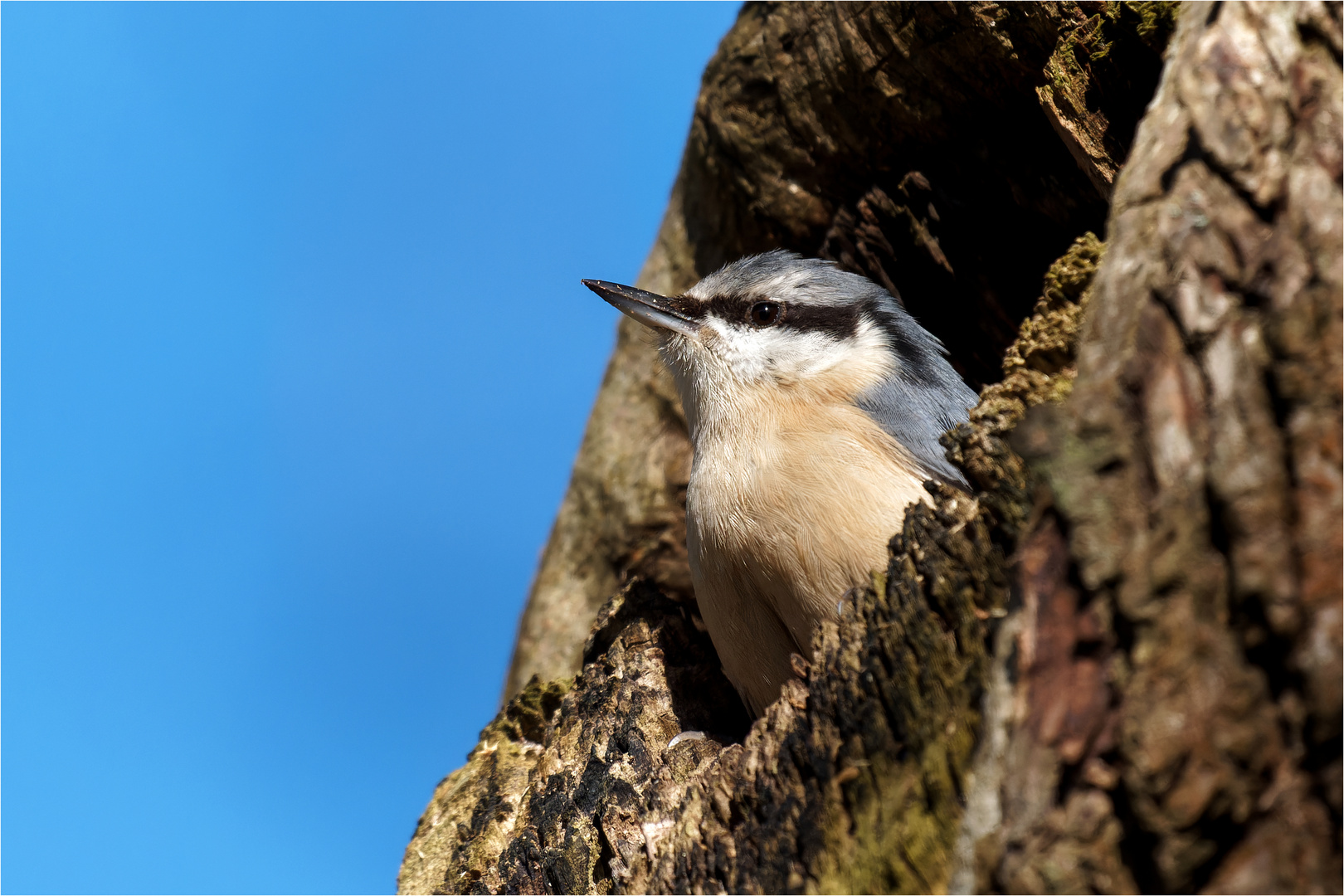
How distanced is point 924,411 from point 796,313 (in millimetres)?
575

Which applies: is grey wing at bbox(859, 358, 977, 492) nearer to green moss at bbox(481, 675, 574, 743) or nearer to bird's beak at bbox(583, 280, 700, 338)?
bird's beak at bbox(583, 280, 700, 338)

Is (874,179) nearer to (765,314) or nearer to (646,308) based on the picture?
(765,314)

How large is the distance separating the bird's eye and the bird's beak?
0.19 meters

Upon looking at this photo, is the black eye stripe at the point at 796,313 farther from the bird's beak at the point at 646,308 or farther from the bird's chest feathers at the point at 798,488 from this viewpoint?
the bird's chest feathers at the point at 798,488

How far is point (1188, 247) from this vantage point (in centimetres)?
136

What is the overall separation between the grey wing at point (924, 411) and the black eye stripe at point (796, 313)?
0.98ft

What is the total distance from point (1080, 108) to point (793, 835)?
220 centimetres

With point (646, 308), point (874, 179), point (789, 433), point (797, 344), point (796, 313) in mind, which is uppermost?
point (874, 179)

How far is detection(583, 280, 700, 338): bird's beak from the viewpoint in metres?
3.36

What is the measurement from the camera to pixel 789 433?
2.83 metres

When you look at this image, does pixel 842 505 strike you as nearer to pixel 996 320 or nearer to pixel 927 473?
pixel 927 473

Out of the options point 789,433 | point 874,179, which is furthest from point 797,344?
point 874,179

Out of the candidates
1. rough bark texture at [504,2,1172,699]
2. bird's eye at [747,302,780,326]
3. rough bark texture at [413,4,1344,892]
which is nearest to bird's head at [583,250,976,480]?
bird's eye at [747,302,780,326]

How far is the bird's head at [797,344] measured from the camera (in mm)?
3006
